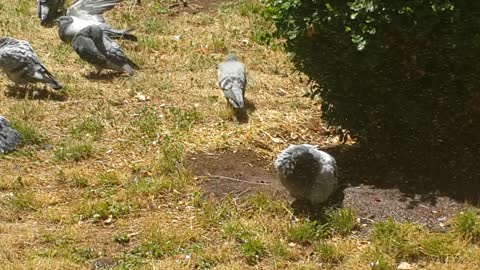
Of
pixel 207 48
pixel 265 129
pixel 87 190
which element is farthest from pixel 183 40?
pixel 87 190

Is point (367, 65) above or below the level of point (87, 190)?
above

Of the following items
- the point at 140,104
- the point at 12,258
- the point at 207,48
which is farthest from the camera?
the point at 207,48

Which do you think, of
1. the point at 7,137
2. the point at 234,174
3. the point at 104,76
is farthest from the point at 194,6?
the point at 234,174

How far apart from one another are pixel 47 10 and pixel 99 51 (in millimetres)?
2190

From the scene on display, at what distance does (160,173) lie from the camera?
6.13m

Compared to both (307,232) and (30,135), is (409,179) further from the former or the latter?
(30,135)

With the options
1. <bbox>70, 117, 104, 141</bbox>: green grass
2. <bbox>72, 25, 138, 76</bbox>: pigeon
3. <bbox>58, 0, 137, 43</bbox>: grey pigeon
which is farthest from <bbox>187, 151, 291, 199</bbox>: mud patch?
<bbox>58, 0, 137, 43</bbox>: grey pigeon

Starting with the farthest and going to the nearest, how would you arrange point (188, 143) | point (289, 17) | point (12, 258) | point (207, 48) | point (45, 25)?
point (45, 25), point (207, 48), point (188, 143), point (289, 17), point (12, 258)

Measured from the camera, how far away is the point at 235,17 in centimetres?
1016

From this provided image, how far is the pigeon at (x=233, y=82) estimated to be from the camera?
23.6ft

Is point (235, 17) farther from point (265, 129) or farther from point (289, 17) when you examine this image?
point (289, 17)

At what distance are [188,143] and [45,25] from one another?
4.20m

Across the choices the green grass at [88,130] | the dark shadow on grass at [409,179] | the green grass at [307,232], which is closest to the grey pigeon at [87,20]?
the green grass at [88,130]

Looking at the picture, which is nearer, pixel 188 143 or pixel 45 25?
pixel 188 143
